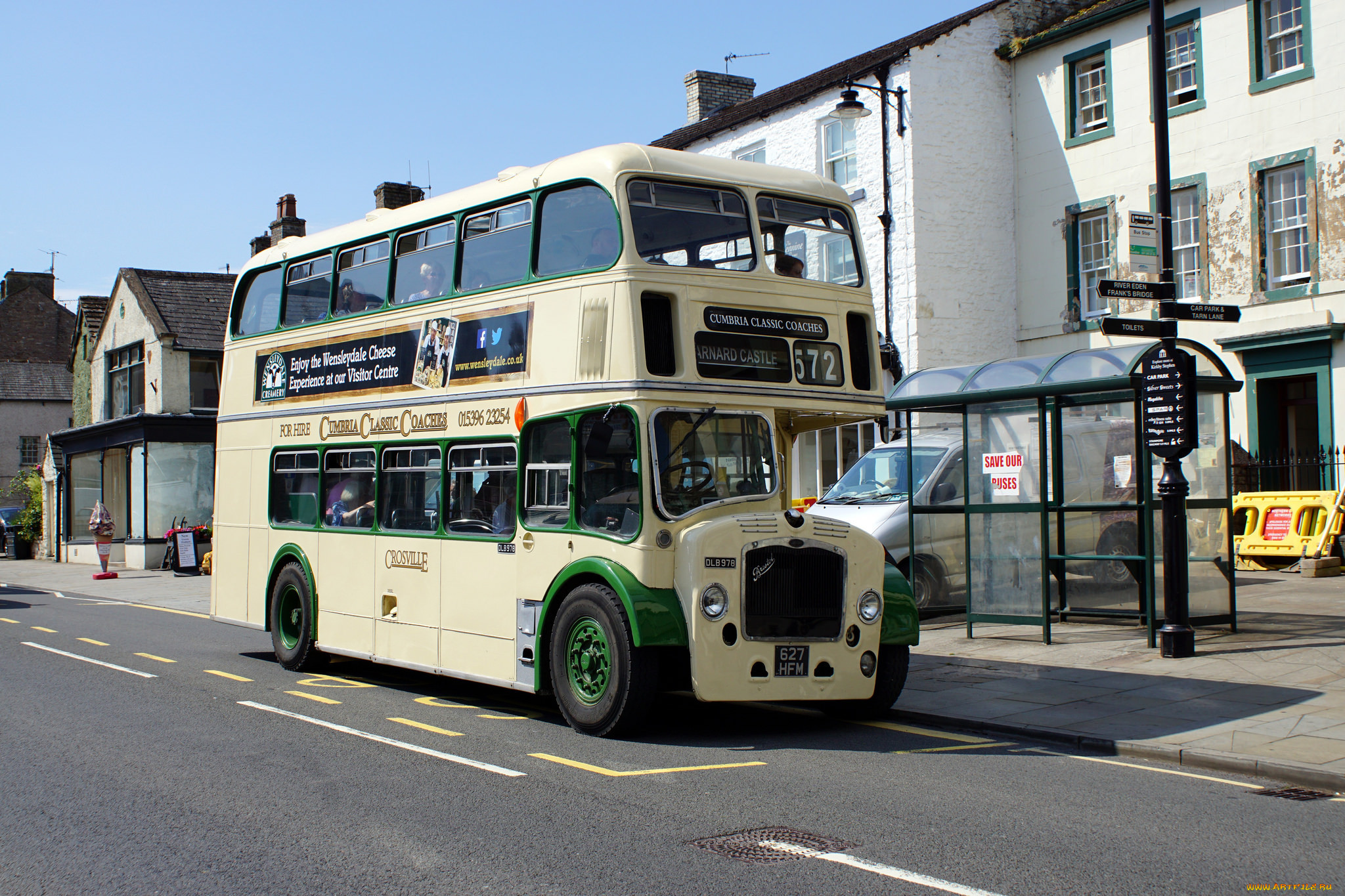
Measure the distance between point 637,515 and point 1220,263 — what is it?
16842mm

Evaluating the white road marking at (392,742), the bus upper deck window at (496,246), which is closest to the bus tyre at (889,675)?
the white road marking at (392,742)

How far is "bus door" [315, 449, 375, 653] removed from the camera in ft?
36.2

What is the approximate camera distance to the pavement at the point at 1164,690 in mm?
7590

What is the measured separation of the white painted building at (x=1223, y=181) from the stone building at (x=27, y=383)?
47.5 meters

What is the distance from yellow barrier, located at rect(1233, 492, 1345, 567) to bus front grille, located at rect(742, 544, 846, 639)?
12.1 meters

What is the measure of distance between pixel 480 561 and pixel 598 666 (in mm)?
1752

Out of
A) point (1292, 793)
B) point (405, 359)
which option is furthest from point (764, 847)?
point (405, 359)

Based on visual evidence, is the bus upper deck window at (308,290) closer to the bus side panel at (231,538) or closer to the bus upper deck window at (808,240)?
the bus side panel at (231,538)

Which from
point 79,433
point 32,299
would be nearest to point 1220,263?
point 79,433

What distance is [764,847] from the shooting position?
218 inches

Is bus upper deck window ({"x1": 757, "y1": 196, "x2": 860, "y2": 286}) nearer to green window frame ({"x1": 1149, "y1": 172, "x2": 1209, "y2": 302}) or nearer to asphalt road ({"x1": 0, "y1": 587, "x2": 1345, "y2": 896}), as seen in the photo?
asphalt road ({"x1": 0, "y1": 587, "x2": 1345, "y2": 896})

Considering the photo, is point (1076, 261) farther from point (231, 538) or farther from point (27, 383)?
point (27, 383)

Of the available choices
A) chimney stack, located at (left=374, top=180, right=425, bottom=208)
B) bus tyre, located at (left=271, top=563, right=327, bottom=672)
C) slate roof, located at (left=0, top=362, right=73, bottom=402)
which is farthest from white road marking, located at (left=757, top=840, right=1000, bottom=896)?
slate roof, located at (left=0, top=362, right=73, bottom=402)

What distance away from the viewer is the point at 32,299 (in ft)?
207
